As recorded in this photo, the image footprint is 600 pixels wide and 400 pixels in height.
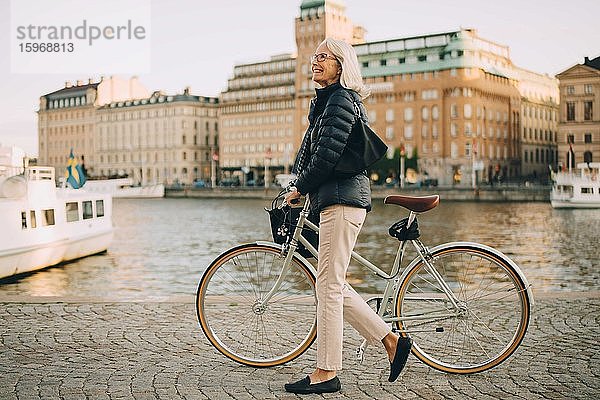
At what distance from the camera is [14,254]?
19938 millimetres

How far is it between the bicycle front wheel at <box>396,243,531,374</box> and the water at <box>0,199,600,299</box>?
441 cm

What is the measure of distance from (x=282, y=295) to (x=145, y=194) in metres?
116

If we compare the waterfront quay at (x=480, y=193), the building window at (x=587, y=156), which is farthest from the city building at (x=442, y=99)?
the waterfront quay at (x=480, y=193)

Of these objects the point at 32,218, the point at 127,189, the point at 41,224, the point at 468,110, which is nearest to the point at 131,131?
the point at 127,189

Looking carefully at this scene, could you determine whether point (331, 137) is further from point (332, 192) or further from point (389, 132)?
point (389, 132)

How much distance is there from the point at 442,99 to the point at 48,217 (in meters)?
99.9

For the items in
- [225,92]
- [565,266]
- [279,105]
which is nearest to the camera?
[565,266]

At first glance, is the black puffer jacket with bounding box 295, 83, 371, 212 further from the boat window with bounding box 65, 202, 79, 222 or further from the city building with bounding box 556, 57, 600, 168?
the city building with bounding box 556, 57, 600, 168

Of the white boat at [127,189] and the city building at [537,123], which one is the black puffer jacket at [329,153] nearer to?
the white boat at [127,189]

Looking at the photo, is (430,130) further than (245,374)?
Yes

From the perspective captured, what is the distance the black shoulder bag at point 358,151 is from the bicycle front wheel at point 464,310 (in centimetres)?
86

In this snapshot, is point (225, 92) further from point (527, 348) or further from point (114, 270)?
point (527, 348)

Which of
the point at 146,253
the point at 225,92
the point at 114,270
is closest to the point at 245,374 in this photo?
the point at 114,270

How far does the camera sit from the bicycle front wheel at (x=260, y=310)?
5.94 meters
